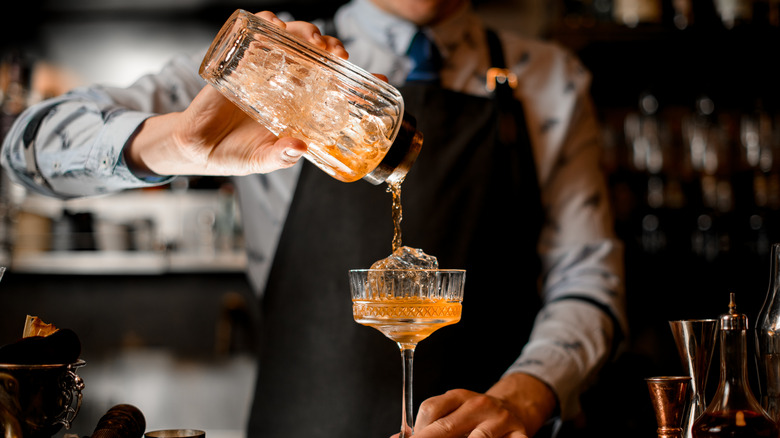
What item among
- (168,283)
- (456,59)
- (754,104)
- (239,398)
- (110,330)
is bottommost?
(239,398)

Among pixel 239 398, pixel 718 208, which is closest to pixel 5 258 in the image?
pixel 239 398

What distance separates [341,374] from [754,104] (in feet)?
7.26

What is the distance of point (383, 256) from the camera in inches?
53.7

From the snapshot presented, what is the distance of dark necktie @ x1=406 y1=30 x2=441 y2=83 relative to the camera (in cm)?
150

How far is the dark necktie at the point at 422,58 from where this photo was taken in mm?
1495

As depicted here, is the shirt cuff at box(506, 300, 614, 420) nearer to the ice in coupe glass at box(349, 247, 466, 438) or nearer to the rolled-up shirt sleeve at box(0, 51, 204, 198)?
the ice in coupe glass at box(349, 247, 466, 438)

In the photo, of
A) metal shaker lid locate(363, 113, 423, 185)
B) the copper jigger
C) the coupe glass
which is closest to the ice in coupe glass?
the coupe glass

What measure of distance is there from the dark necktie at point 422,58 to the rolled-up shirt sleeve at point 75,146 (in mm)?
593

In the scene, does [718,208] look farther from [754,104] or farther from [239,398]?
[239,398]

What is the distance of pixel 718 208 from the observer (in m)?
2.68

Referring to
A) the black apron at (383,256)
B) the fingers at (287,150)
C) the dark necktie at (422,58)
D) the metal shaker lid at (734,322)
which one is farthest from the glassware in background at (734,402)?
the dark necktie at (422,58)

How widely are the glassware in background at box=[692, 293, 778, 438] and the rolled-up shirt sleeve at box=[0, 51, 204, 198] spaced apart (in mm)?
765

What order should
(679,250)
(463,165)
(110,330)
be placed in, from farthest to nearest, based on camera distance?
(110,330)
(679,250)
(463,165)

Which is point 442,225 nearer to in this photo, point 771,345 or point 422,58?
point 422,58
